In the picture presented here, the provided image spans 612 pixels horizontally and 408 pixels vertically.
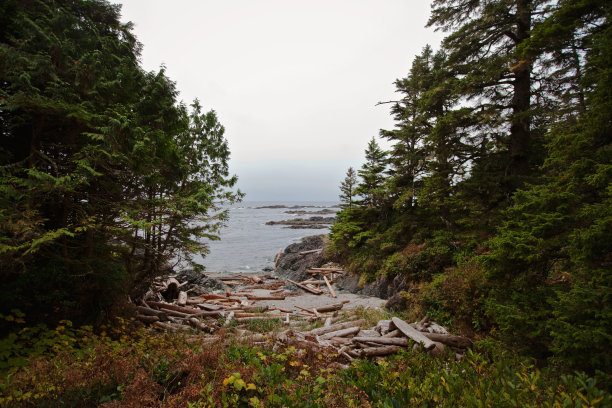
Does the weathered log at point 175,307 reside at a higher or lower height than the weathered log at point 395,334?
lower

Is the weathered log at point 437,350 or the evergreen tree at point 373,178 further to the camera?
the evergreen tree at point 373,178

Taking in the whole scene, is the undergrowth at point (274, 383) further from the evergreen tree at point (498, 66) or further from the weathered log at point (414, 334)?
the evergreen tree at point (498, 66)

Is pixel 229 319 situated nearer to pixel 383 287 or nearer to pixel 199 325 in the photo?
pixel 199 325

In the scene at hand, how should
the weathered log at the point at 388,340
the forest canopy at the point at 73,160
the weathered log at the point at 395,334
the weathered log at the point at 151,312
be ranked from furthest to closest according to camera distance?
the weathered log at the point at 151,312 < the weathered log at the point at 395,334 < the weathered log at the point at 388,340 < the forest canopy at the point at 73,160

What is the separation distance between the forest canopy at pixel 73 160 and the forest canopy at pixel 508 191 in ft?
25.4

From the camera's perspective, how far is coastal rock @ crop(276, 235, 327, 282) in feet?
66.4

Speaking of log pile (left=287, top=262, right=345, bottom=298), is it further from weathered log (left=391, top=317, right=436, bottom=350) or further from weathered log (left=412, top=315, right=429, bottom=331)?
weathered log (left=391, top=317, right=436, bottom=350)

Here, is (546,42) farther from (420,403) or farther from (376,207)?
(376,207)

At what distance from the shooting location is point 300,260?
71.6ft

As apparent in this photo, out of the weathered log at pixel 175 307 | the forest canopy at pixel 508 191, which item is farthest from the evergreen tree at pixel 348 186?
the weathered log at pixel 175 307

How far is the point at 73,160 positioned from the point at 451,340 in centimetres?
941

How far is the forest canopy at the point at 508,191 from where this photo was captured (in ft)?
11.9

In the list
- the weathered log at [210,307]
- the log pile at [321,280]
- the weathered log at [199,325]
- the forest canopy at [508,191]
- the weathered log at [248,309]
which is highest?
the forest canopy at [508,191]

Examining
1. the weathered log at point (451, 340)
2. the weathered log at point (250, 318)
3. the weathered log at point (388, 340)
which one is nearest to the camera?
the weathered log at point (388, 340)
